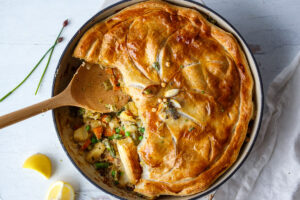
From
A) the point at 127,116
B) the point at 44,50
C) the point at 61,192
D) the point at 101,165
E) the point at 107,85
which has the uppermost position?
the point at 44,50

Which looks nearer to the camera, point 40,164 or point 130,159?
point 130,159

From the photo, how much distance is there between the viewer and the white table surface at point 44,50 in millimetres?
3611

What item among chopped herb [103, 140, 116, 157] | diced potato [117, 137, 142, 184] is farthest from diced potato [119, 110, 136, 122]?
chopped herb [103, 140, 116, 157]

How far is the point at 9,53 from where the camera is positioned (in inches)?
151

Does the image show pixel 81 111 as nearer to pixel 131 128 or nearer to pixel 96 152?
pixel 96 152

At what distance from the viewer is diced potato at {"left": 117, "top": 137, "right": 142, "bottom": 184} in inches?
124

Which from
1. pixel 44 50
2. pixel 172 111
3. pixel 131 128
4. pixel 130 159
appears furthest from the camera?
pixel 44 50

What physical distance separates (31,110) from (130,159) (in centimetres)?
109

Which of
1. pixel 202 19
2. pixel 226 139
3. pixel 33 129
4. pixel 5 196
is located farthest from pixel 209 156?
pixel 5 196

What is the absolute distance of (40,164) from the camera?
363cm

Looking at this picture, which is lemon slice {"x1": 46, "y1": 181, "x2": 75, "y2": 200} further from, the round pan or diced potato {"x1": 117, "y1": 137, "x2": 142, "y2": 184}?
diced potato {"x1": 117, "y1": 137, "x2": 142, "y2": 184}

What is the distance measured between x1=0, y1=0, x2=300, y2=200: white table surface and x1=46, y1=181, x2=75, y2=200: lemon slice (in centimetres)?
9


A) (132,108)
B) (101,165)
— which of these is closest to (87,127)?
(101,165)

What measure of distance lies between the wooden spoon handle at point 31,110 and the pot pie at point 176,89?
509 mm
